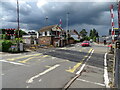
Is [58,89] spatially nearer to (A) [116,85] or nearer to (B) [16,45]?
(A) [116,85]

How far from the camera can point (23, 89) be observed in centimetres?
527

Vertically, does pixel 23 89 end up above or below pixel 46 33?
below

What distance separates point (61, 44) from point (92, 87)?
32.8 meters

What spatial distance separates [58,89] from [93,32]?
125462 mm

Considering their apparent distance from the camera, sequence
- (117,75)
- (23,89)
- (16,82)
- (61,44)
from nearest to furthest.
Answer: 1. (117,75)
2. (23,89)
3. (16,82)
4. (61,44)

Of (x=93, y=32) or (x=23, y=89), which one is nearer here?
(x=23, y=89)

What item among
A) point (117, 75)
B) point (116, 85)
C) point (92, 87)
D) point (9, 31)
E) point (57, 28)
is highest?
point (57, 28)

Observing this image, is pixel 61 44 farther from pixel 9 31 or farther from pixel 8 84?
pixel 8 84

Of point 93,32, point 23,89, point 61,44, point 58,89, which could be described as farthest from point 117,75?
point 93,32

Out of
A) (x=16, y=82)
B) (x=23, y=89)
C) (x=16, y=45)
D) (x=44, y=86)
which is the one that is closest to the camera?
(x=23, y=89)

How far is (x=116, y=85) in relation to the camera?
4832 mm

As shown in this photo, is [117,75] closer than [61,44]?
Yes

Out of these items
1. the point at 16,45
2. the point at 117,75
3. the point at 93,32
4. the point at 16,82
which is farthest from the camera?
the point at 93,32

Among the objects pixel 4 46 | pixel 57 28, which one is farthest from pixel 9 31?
pixel 57 28
